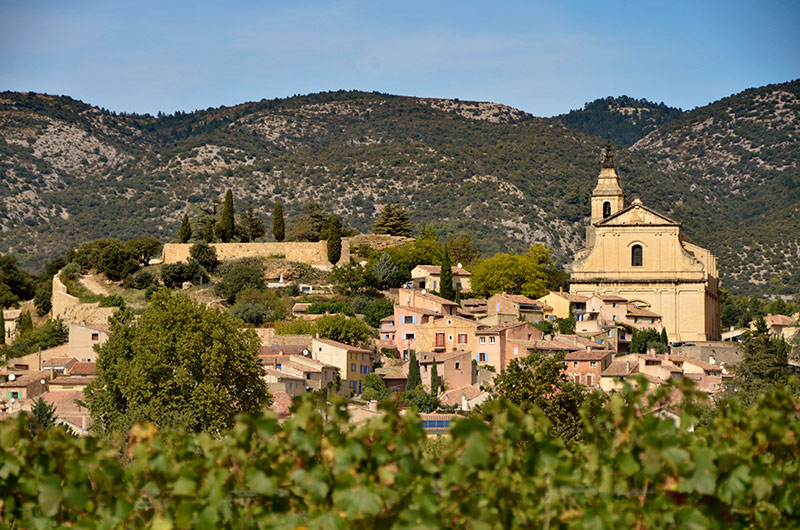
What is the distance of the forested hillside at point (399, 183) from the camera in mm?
131875

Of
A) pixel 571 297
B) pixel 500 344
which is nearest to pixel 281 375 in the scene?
pixel 500 344

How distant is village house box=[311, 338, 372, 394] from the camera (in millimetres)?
50844

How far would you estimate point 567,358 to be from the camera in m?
50.5

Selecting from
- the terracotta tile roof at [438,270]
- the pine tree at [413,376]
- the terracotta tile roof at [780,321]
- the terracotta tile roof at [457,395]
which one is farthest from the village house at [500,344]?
the terracotta tile roof at [780,321]

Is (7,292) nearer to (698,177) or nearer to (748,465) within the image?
(748,465)

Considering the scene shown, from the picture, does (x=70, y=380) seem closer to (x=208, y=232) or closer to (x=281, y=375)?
(x=281, y=375)

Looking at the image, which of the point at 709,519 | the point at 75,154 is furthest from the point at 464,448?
the point at 75,154

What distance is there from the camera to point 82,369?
5288 centimetres

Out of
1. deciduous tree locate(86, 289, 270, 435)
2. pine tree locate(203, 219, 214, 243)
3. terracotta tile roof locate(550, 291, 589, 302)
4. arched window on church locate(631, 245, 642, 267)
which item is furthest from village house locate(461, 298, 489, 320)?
deciduous tree locate(86, 289, 270, 435)

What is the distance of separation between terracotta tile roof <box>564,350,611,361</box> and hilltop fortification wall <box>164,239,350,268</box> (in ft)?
66.7

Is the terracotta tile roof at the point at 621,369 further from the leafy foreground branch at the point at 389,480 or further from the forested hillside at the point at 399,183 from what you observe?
the forested hillside at the point at 399,183

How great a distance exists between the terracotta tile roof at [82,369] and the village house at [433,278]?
17939 mm

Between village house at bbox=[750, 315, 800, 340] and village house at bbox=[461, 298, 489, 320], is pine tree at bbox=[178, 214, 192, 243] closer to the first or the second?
village house at bbox=[461, 298, 489, 320]

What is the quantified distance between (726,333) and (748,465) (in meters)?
75.3
